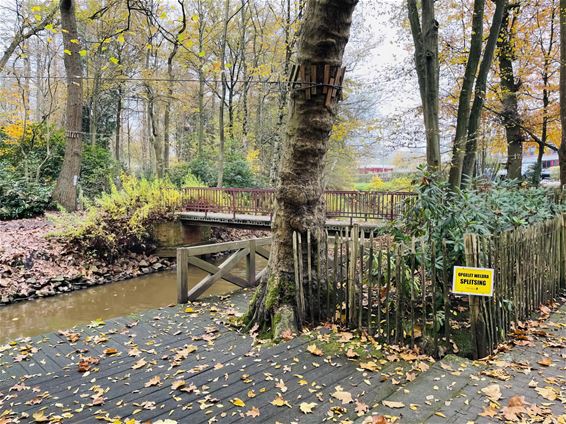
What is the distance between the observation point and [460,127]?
7395 mm

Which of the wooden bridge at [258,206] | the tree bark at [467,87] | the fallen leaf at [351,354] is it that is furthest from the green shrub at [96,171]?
the fallen leaf at [351,354]

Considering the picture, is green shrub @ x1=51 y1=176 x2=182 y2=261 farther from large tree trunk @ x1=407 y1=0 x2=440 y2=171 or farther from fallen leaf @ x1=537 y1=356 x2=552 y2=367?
fallen leaf @ x1=537 y1=356 x2=552 y2=367

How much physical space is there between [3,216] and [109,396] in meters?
13.6

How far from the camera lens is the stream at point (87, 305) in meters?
7.55

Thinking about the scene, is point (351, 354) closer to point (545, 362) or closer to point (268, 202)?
point (545, 362)

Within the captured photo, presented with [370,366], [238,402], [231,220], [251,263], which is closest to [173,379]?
[238,402]

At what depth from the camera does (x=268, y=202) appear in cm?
1387

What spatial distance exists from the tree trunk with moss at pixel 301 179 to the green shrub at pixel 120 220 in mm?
8336

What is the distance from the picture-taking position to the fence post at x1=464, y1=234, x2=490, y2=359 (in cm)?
368

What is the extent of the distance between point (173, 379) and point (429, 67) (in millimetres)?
6388

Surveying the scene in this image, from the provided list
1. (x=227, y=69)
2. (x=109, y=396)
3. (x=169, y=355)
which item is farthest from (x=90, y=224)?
(x=227, y=69)

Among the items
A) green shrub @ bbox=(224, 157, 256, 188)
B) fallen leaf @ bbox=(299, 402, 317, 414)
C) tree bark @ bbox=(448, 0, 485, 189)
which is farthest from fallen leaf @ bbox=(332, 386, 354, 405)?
green shrub @ bbox=(224, 157, 256, 188)

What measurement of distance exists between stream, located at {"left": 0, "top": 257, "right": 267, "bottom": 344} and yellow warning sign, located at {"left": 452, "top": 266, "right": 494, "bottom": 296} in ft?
15.0

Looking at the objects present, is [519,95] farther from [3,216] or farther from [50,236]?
[3,216]
